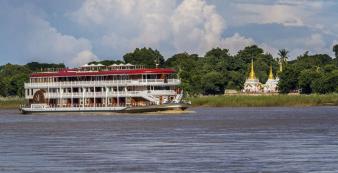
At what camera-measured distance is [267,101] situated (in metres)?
180

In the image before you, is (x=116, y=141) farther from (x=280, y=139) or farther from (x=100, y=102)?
(x=100, y=102)

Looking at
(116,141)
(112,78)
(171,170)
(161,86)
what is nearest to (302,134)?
(116,141)

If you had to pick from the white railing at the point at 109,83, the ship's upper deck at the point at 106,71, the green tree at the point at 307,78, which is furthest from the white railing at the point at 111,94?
the green tree at the point at 307,78

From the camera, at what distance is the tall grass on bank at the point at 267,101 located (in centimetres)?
17388

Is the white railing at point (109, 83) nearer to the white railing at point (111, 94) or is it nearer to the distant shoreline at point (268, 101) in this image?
the white railing at point (111, 94)

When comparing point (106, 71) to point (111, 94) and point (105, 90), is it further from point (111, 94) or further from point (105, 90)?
point (111, 94)

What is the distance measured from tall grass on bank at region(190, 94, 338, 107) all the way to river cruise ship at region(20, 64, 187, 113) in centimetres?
3942

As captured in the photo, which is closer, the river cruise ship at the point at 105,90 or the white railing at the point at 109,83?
the river cruise ship at the point at 105,90

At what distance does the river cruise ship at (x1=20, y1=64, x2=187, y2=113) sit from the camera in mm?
131250

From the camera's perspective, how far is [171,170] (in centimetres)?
A: 4878

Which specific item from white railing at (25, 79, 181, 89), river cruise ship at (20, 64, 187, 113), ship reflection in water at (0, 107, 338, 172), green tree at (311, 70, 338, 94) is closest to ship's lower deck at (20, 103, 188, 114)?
river cruise ship at (20, 64, 187, 113)

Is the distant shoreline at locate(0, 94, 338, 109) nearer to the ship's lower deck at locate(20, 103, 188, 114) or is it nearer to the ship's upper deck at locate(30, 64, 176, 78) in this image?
the ship's upper deck at locate(30, 64, 176, 78)

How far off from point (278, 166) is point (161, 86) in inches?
3242

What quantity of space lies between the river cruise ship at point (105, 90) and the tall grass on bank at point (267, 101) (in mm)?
39420
